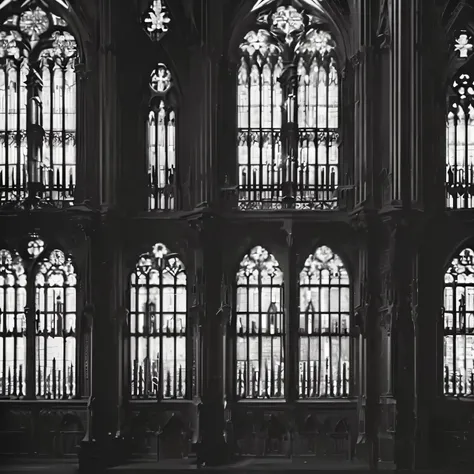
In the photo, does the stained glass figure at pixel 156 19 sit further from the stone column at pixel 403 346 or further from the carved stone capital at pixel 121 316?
the stone column at pixel 403 346

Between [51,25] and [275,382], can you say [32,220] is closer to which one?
[51,25]

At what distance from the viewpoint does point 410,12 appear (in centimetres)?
2297

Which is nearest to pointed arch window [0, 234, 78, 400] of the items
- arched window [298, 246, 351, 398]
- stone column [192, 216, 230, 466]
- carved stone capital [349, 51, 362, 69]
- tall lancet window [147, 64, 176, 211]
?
tall lancet window [147, 64, 176, 211]

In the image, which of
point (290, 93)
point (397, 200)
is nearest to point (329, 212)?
point (397, 200)

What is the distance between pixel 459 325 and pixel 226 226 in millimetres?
6394

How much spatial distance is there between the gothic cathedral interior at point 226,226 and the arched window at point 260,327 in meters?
0.05

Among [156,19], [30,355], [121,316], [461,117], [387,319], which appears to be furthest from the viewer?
[156,19]

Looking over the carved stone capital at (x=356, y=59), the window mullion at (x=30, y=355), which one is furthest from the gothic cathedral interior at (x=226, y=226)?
the carved stone capital at (x=356, y=59)

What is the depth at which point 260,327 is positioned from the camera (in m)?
24.1

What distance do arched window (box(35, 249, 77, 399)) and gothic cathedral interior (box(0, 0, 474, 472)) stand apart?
0.05 m

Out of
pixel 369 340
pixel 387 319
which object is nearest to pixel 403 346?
pixel 387 319

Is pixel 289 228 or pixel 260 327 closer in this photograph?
pixel 289 228

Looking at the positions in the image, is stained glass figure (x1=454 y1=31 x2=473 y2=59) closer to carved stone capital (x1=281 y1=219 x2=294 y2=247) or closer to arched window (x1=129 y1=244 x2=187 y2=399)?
carved stone capital (x1=281 y1=219 x2=294 y2=247)

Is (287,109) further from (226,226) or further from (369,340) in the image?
(369,340)
